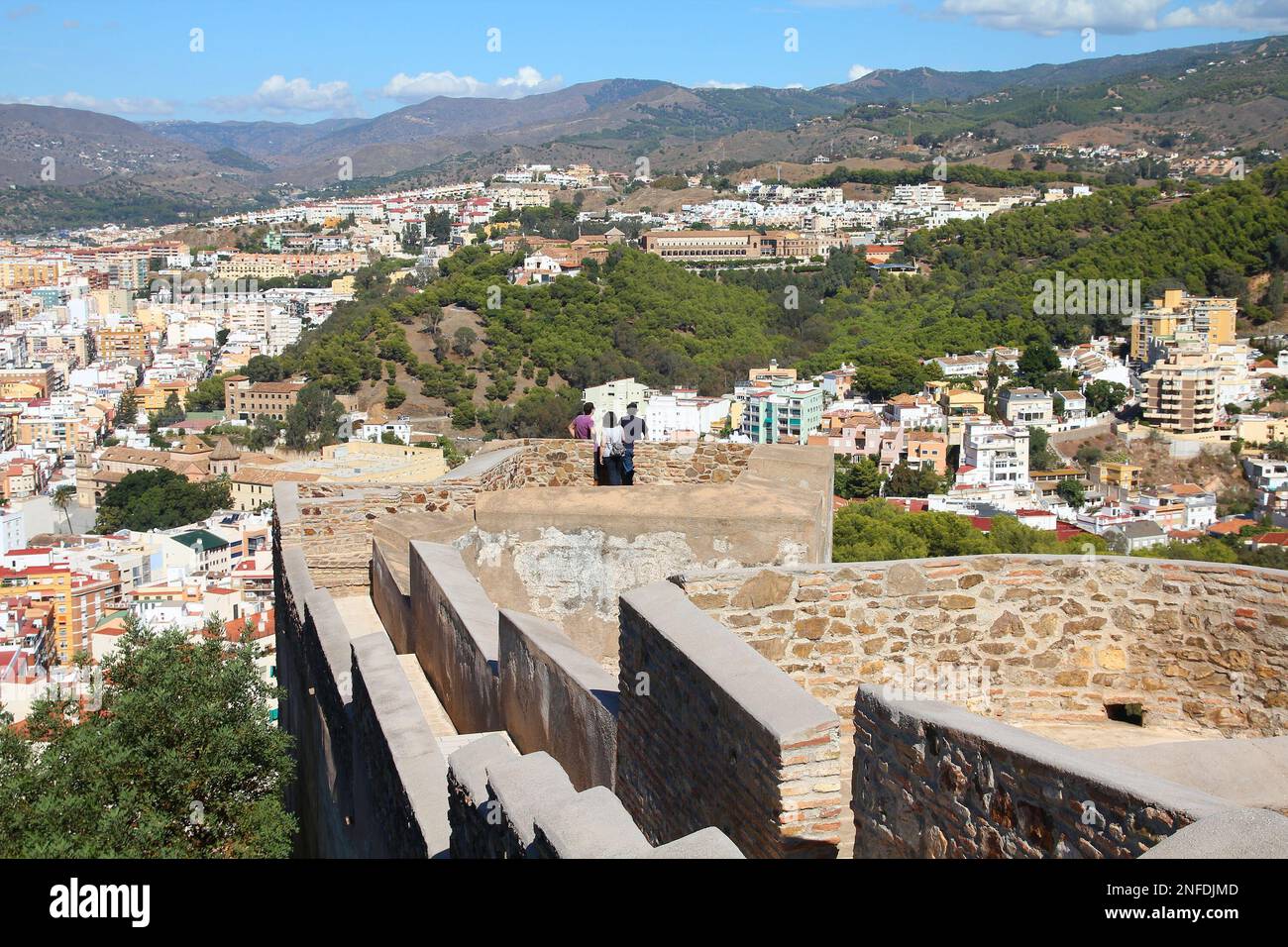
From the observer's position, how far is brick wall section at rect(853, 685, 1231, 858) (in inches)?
64.8

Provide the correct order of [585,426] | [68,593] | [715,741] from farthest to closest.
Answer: [68,593]
[585,426]
[715,741]

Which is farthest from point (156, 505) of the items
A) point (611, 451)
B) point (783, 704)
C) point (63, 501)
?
point (783, 704)

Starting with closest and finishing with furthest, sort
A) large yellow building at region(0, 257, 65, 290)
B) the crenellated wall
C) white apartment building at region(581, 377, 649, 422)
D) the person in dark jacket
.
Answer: the crenellated wall, the person in dark jacket, white apartment building at region(581, 377, 649, 422), large yellow building at region(0, 257, 65, 290)

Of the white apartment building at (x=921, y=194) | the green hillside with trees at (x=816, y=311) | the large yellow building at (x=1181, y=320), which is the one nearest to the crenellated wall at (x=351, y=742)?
the green hillside with trees at (x=816, y=311)

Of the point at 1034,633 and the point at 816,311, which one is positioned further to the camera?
the point at 816,311

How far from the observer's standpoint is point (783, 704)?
2115 millimetres

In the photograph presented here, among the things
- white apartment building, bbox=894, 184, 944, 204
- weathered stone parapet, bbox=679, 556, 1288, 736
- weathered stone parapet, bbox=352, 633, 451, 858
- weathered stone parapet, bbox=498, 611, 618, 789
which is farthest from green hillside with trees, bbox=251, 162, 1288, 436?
weathered stone parapet, bbox=679, 556, 1288, 736

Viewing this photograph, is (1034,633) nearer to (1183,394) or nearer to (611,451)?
(611,451)

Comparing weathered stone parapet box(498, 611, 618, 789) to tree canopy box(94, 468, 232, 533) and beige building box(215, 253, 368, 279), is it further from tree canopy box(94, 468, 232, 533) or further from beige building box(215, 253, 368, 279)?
beige building box(215, 253, 368, 279)

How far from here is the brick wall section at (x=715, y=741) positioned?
2061mm

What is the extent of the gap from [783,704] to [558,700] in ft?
3.67

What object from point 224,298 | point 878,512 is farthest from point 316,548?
point 224,298

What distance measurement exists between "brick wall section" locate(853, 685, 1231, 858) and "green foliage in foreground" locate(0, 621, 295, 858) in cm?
337
